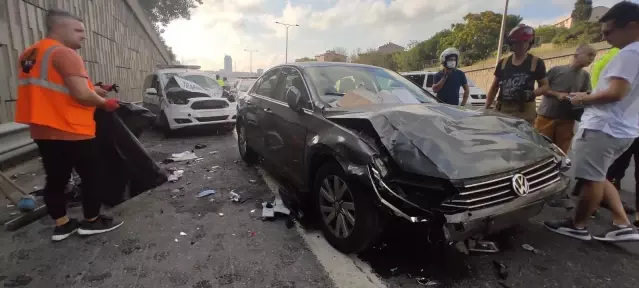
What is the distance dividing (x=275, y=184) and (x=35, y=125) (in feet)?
8.35

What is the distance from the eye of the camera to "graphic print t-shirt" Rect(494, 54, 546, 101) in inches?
153

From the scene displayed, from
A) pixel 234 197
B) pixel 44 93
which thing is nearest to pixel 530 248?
pixel 234 197

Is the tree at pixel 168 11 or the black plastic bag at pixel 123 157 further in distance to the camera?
the tree at pixel 168 11

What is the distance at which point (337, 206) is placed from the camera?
8.77 feet

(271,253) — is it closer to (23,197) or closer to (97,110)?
(97,110)

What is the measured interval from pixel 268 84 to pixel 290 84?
835 millimetres

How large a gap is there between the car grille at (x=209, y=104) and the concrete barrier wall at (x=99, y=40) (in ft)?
10.4

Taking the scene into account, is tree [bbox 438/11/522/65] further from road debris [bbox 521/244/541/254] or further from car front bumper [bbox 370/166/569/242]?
car front bumper [bbox 370/166/569/242]

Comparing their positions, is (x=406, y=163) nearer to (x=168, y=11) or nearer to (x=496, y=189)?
(x=496, y=189)

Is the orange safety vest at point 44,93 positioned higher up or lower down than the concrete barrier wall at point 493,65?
lower down

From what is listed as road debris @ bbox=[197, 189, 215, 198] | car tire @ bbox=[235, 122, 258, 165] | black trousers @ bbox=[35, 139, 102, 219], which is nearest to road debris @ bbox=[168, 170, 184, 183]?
road debris @ bbox=[197, 189, 215, 198]

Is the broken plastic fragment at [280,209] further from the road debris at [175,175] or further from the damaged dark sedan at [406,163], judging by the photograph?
the road debris at [175,175]

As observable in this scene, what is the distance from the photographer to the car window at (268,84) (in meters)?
4.43

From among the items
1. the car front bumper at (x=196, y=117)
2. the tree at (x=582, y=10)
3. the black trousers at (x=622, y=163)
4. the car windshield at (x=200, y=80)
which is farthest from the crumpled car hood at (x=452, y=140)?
the tree at (x=582, y=10)
